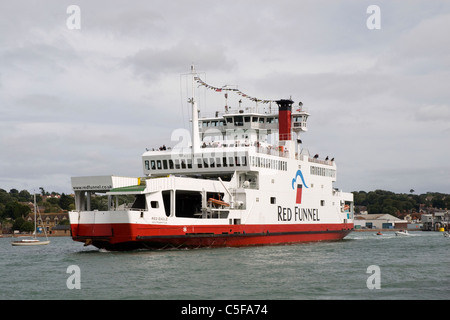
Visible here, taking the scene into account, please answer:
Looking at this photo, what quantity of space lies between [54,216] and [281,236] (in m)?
86.2

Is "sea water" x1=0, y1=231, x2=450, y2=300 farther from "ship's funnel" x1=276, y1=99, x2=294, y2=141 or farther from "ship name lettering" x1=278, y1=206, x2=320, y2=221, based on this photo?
"ship's funnel" x1=276, y1=99, x2=294, y2=141

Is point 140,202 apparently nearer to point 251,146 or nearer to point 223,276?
point 251,146

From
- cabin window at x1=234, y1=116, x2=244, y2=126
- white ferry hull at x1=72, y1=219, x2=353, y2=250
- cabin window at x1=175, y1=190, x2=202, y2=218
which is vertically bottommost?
white ferry hull at x1=72, y1=219, x2=353, y2=250

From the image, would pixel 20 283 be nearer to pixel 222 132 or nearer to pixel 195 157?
pixel 195 157

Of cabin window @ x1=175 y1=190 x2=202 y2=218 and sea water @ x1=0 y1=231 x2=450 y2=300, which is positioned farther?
cabin window @ x1=175 y1=190 x2=202 y2=218

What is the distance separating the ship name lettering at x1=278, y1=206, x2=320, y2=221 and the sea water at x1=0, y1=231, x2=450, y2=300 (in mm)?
9222

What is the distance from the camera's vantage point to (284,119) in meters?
50.6

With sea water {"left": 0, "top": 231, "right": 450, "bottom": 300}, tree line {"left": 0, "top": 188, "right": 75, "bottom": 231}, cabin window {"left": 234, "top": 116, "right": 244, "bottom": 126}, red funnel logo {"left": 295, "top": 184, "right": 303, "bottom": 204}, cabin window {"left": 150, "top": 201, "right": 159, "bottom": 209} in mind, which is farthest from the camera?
tree line {"left": 0, "top": 188, "right": 75, "bottom": 231}

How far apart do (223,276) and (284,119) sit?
25.9 m

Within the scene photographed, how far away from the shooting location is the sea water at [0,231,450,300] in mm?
22328

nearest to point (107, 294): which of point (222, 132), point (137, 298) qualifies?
point (137, 298)

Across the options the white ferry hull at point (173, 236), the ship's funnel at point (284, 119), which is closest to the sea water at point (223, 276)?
the white ferry hull at point (173, 236)

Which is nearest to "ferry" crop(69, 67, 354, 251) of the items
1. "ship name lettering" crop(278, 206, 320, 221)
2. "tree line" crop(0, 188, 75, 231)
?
"ship name lettering" crop(278, 206, 320, 221)

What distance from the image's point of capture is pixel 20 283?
25.6 meters
